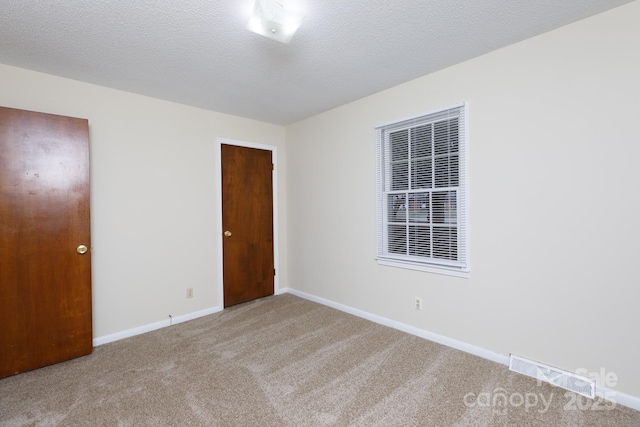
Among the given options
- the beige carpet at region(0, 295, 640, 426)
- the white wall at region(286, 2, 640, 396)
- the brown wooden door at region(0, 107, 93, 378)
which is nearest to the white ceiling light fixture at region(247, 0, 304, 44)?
the white wall at region(286, 2, 640, 396)

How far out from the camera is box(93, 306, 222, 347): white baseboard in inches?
113

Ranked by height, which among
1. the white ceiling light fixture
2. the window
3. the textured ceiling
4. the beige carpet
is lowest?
the beige carpet

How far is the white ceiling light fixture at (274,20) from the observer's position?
5.61 feet

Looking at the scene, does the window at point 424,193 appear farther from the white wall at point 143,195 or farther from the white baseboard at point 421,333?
the white wall at point 143,195

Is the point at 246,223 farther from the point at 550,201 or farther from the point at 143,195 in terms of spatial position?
the point at 550,201

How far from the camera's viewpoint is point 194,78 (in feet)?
9.01

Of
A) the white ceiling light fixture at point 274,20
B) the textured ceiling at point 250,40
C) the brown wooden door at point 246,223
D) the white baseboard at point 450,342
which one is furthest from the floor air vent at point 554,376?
the brown wooden door at point 246,223

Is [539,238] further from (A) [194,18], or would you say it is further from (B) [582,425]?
(A) [194,18]

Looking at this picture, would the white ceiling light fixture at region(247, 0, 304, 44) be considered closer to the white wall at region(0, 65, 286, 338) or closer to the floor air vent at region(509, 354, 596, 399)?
the white wall at region(0, 65, 286, 338)

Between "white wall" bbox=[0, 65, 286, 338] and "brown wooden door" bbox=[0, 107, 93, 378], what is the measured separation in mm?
247

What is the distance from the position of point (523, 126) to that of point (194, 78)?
2880 millimetres

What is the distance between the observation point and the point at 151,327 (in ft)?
10.4

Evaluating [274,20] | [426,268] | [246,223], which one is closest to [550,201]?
[426,268]

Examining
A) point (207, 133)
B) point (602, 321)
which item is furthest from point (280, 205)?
point (602, 321)
